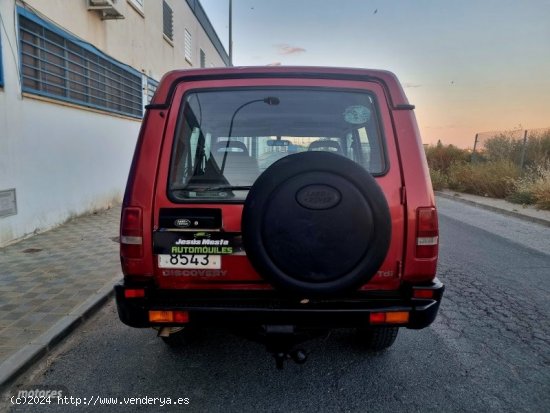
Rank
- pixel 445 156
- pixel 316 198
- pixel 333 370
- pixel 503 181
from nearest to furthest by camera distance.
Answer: pixel 316 198
pixel 333 370
pixel 503 181
pixel 445 156

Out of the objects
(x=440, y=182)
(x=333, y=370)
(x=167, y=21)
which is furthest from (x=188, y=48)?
(x=333, y=370)

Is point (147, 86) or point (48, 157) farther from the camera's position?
point (147, 86)

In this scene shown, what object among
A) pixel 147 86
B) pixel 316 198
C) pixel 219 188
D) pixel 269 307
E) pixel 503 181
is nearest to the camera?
pixel 316 198

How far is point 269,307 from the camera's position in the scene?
2.17 meters

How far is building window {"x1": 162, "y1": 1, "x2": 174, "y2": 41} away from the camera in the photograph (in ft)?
44.9

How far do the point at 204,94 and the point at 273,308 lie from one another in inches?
52.9

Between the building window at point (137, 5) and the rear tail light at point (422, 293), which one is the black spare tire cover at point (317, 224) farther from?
the building window at point (137, 5)

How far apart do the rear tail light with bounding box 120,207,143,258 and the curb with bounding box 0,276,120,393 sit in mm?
1280

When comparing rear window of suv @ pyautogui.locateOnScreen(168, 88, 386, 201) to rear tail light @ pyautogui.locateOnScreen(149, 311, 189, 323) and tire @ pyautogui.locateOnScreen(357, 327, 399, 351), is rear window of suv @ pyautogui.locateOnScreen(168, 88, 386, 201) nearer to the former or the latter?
rear tail light @ pyautogui.locateOnScreen(149, 311, 189, 323)

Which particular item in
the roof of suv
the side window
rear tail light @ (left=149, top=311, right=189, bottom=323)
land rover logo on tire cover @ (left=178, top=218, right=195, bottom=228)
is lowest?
rear tail light @ (left=149, top=311, right=189, bottom=323)

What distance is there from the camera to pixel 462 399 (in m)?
2.46

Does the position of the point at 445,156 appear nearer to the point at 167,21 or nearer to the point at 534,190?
the point at 534,190

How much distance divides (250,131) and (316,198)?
30.8 inches

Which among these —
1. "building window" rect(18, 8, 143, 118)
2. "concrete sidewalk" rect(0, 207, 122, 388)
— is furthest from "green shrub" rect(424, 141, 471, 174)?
"concrete sidewalk" rect(0, 207, 122, 388)
